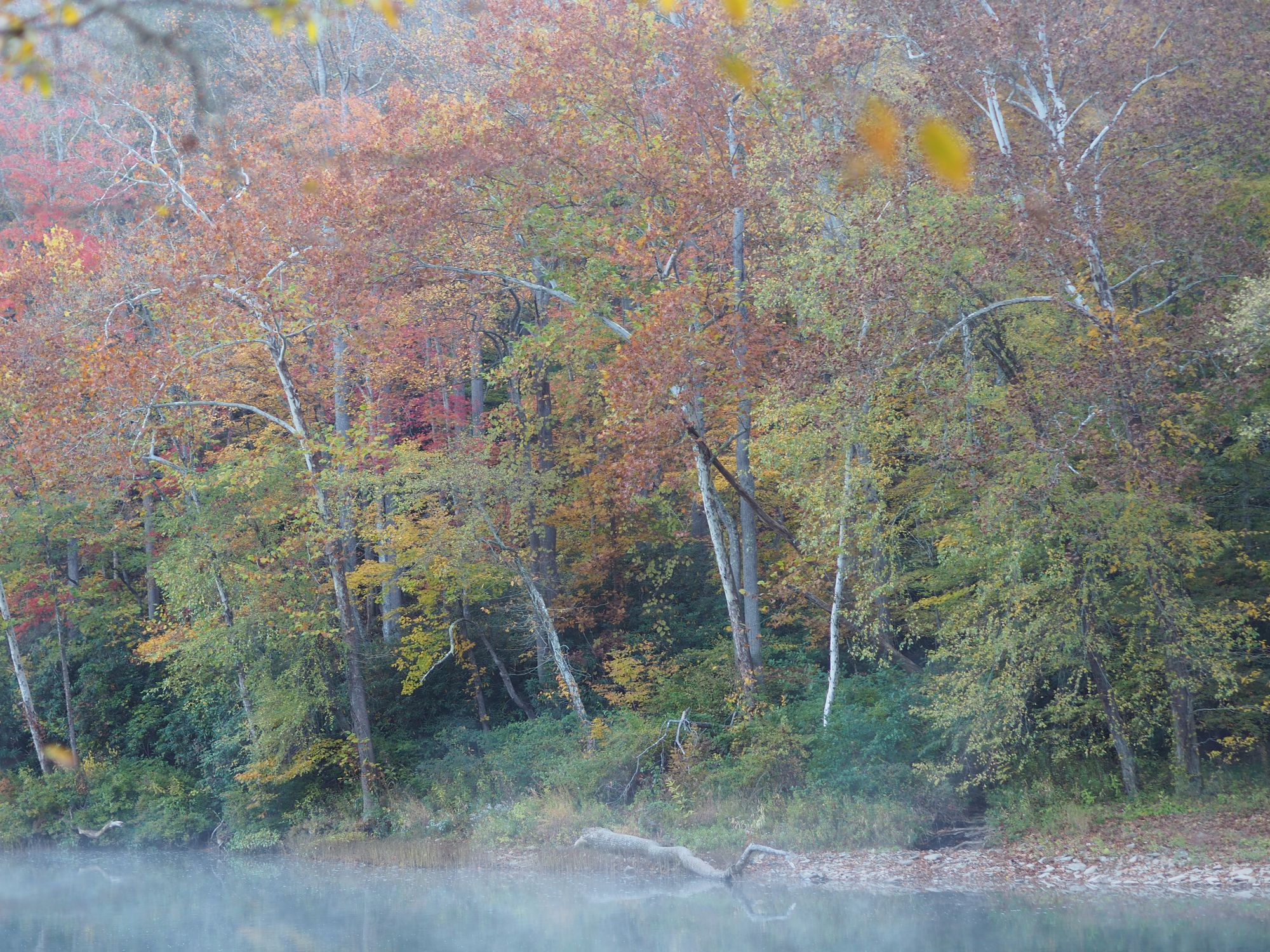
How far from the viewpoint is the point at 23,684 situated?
19.4 m

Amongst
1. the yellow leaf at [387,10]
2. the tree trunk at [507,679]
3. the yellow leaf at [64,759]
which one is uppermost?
the yellow leaf at [387,10]

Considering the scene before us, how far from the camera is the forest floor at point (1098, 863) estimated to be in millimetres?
10516

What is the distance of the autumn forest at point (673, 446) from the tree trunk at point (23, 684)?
5.6 inches

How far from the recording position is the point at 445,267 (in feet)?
50.2

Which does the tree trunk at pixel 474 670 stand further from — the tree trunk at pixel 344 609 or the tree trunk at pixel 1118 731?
the tree trunk at pixel 1118 731

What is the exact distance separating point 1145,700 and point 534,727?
919cm

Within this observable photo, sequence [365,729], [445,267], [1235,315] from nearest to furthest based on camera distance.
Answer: [1235,315], [445,267], [365,729]

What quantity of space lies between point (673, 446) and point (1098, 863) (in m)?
7.39

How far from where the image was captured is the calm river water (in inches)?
379

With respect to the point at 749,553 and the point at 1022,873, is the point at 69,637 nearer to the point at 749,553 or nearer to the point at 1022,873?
the point at 749,553

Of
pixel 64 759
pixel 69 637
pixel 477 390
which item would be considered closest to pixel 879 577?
pixel 477 390

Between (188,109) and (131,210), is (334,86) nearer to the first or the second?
(131,210)

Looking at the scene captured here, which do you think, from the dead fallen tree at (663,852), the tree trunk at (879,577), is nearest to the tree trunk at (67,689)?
the dead fallen tree at (663,852)

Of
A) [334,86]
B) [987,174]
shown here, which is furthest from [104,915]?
[334,86]
